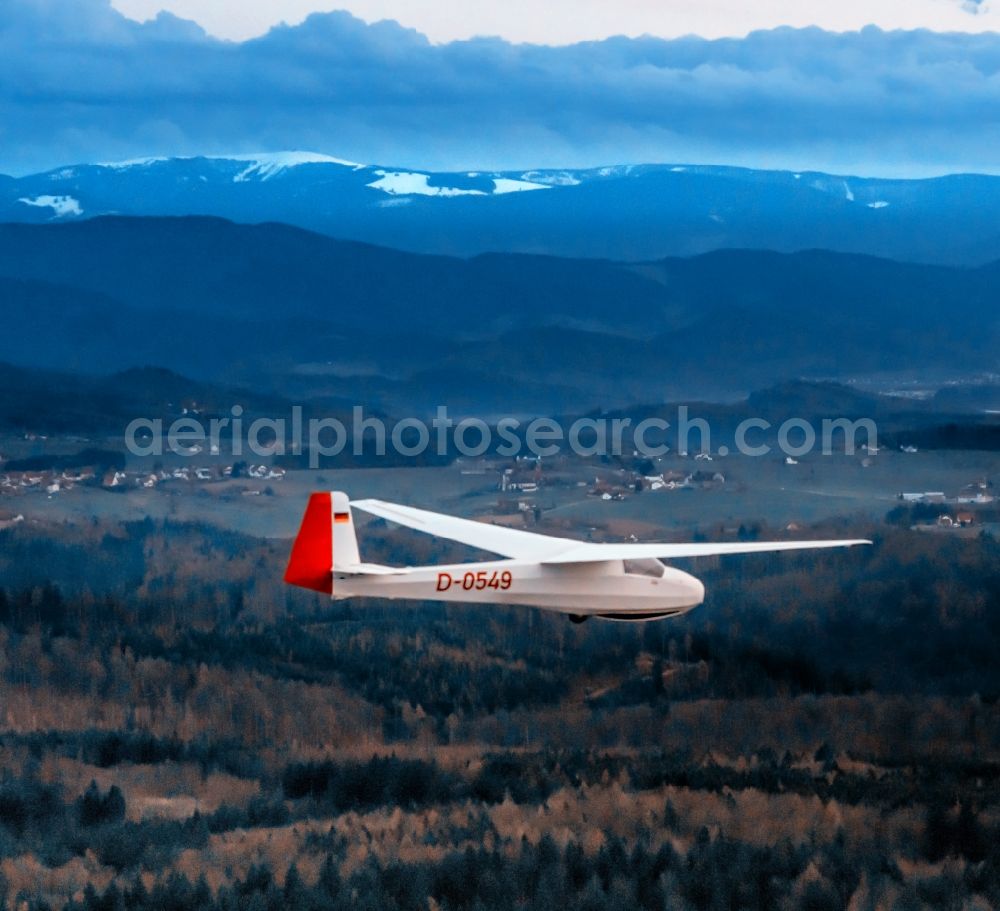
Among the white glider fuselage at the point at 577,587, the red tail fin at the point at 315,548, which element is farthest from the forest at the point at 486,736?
the red tail fin at the point at 315,548

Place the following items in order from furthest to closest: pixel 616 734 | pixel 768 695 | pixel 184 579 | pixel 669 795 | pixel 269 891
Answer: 1. pixel 184 579
2. pixel 768 695
3. pixel 616 734
4. pixel 669 795
5. pixel 269 891

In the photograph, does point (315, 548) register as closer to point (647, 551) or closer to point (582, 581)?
point (582, 581)

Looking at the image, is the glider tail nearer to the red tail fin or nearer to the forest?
the red tail fin

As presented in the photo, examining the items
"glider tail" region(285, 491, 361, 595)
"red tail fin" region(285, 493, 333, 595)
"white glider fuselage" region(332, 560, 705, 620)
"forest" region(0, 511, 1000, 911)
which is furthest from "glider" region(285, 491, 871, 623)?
"forest" region(0, 511, 1000, 911)

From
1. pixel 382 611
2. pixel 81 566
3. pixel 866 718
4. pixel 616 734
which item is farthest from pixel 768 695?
pixel 81 566

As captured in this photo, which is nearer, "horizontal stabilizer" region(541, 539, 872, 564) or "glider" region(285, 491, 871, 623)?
"horizontal stabilizer" region(541, 539, 872, 564)

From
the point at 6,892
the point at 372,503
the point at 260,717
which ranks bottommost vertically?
the point at 260,717

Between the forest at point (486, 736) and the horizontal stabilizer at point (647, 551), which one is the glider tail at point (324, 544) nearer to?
the horizontal stabilizer at point (647, 551)

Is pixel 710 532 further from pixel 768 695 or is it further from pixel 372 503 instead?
pixel 372 503
